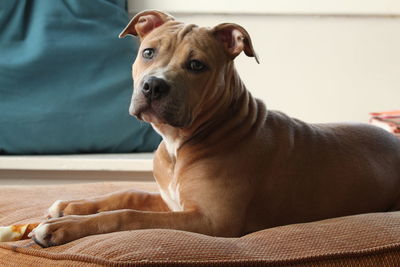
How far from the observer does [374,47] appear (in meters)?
3.46

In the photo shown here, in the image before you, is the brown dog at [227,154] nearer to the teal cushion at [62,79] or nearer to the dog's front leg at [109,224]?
the dog's front leg at [109,224]

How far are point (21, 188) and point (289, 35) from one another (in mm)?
1820

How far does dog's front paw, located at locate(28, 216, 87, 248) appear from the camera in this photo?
155 cm

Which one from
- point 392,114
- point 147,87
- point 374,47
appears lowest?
point 392,114

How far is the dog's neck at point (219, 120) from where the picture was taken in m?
2.02

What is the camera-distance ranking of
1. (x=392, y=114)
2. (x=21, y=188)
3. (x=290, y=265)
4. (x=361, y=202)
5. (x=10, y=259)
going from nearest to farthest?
(x=290, y=265) → (x=10, y=259) → (x=361, y=202) → (x=21, y=188) → (x=392, y=114)

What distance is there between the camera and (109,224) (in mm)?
1637

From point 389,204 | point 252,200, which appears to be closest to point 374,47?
point 389,204

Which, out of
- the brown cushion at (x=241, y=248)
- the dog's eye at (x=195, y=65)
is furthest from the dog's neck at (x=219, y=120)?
the brown cushion at (x=241, y=248)

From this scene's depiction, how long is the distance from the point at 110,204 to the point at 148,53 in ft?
1.87

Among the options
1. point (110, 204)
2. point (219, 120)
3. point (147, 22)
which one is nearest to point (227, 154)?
point (219, 120)

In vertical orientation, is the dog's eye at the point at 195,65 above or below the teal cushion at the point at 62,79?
above

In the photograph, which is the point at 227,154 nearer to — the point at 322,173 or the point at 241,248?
the point at 322,173

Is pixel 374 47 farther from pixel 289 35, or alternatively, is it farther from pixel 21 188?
pixel 21 188
